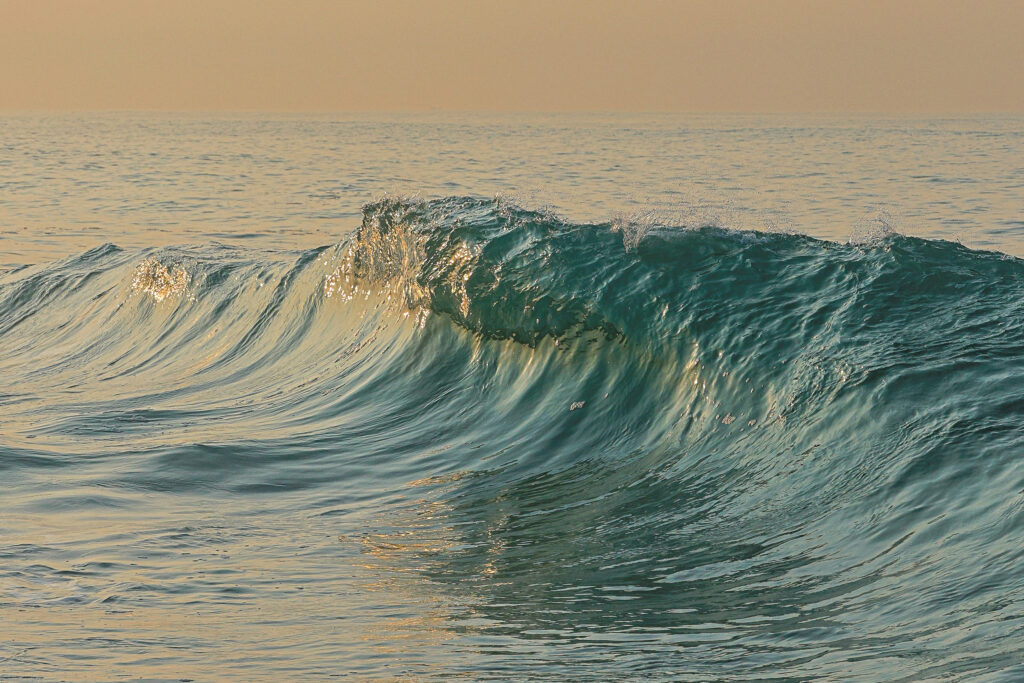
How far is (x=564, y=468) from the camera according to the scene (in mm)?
8969

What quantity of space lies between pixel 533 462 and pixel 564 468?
354 millimetres

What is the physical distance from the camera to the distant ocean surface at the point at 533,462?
557 centimetres

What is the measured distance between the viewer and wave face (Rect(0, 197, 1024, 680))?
5621mm

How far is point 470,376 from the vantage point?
1149cm

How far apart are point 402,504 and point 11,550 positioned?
2536mm

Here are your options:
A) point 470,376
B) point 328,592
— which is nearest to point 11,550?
point 328,592

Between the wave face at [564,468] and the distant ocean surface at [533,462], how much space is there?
0.09 feet

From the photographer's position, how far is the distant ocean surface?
5.57 meters

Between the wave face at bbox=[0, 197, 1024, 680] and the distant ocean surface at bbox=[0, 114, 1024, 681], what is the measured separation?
3cm

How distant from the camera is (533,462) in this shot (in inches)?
364

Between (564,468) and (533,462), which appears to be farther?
(533,462)

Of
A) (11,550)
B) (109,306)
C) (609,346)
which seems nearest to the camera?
(11,550)

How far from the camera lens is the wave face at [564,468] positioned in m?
5.62

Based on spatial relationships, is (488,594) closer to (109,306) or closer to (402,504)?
(402,504)
